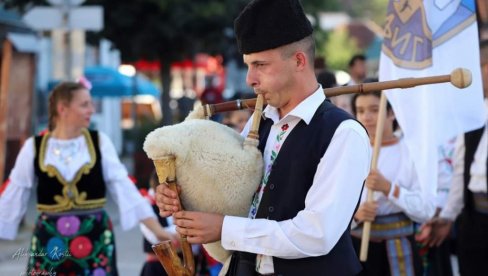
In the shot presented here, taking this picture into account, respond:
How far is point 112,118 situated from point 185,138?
24480 millimetres

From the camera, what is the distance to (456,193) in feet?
17.9

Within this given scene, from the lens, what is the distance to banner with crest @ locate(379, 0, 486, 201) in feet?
15.3

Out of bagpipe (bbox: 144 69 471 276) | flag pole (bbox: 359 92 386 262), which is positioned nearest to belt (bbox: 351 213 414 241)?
flag pole (bbox: 359 92 386 262)

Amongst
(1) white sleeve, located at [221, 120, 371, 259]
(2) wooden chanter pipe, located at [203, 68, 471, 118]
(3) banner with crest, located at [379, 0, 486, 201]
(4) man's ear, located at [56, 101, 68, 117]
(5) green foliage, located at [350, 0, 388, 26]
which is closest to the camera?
(1) white sleeve, located at [221, 120, 371, 259]

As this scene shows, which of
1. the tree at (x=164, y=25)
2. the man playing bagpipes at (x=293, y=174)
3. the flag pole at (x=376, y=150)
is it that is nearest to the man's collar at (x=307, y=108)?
the man playing bagpipes at (x=293, y=174)

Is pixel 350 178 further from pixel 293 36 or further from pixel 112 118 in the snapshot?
pixel 112 118

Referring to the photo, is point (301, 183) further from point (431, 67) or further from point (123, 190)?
point (123, 190)

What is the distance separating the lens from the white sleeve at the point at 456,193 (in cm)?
544

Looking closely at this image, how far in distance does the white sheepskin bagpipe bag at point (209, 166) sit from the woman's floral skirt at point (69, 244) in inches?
104

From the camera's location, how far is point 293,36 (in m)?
2.98

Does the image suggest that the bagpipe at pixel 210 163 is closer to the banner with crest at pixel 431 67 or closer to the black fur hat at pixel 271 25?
the black fur hat at pixel 271 25

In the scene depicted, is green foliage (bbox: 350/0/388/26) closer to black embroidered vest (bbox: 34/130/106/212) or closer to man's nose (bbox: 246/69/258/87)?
black embroidered vest (bbox: 34/130/106/212)

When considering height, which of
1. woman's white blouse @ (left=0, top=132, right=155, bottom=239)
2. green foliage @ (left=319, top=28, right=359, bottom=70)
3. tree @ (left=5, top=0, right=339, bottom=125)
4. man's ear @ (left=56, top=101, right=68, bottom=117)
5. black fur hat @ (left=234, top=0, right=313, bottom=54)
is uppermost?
green foliage @ (left=319, top=28, right=359, bottom=70)

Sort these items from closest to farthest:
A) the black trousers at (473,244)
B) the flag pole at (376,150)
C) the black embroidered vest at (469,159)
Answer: the flag pole at (376,150) → the black trousers at (473,244) → the black embroidered vest at (469,159)
